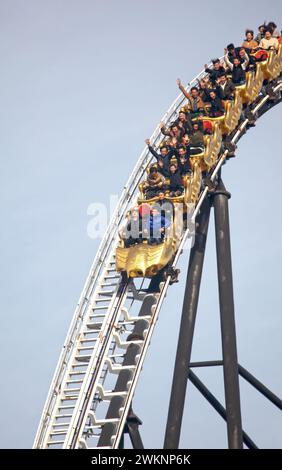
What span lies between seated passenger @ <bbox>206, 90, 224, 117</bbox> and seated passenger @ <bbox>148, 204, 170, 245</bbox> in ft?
8.54

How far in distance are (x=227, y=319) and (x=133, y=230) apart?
225 cm

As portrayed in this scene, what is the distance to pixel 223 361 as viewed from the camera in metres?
22.9

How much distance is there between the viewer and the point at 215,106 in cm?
2502

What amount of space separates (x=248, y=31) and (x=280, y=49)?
120 centimetres

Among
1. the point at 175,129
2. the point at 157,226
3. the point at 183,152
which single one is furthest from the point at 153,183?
the point at 157,226

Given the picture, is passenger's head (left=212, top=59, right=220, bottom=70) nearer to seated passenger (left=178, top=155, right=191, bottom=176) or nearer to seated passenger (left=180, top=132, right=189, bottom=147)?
seated passenger (left=180, top=132, right=189, bottom=147)

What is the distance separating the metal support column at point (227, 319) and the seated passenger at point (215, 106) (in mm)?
1349

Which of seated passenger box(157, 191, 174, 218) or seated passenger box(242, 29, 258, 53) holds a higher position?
seated passenger box(242, 29, 258, 53)

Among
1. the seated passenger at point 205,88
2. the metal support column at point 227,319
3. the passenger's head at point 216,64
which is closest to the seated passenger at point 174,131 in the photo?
the seated passenger at point 205,88

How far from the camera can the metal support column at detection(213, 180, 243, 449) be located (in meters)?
22.2

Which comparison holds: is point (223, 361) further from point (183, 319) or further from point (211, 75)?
point (211, 75)

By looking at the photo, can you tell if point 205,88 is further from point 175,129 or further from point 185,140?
point 185,140

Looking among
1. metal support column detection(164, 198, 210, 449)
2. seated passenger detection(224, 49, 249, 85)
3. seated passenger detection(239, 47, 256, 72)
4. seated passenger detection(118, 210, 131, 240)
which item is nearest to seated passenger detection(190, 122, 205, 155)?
metal support column detection(164, 198, 210, 449)
